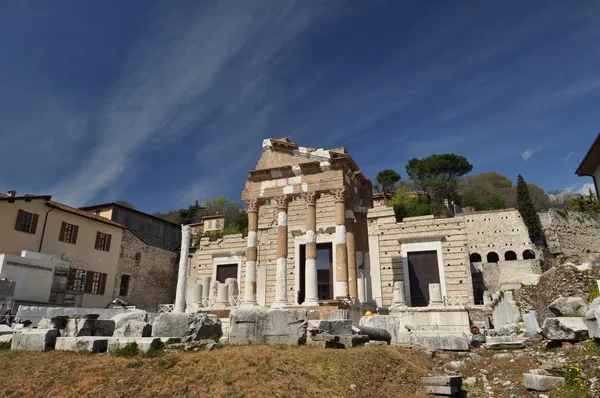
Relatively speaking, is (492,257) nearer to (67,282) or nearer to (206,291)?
(206,291)

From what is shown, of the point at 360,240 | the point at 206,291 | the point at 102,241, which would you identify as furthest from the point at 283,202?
the point at 102,241

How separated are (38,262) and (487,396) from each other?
2553 centimetres

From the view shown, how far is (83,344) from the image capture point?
9688 millimetres

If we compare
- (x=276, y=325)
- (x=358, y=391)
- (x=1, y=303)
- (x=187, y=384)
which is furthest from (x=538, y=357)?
(x=1, y=303)

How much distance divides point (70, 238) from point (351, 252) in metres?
20.5

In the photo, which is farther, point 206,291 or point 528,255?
point 528,255

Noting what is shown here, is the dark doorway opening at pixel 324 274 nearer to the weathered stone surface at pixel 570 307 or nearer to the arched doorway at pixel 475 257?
the weathered stone surface at pixel 570 307

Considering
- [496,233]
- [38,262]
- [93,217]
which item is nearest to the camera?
[38,262]

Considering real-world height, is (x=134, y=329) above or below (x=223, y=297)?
below

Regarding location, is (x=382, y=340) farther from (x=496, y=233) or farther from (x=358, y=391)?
(x=496, y=233)

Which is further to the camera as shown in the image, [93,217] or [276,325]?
[93,217]

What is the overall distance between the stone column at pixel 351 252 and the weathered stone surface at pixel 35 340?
1191 centimetres

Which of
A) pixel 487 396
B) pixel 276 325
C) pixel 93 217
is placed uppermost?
pixel 93 217

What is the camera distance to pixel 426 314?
1792cm
